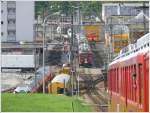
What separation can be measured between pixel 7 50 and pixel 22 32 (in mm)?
2682

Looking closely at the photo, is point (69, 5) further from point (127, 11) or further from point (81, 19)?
point (127, 11)

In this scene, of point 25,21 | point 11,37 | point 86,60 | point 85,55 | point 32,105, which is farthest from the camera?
point 11,37

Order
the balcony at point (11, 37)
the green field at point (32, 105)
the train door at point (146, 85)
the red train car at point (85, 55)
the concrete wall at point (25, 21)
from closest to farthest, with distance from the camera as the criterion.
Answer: the train door at point (146, 85) → the green field at point (32, 105) → the red train car at point (85, 55) → the concrete wall at point (25, 21) → the balcony at point (11, 37)

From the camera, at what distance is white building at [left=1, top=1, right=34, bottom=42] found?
36.5 meters

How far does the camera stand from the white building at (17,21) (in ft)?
120

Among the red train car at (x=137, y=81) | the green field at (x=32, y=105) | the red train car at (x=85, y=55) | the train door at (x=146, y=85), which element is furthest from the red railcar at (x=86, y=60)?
the train door at (x=146, y=85)

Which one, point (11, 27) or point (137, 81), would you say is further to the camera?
point (11, 27)

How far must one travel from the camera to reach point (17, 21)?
41875 millimetres

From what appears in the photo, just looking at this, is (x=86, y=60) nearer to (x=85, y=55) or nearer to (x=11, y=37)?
(x=85, y=55)

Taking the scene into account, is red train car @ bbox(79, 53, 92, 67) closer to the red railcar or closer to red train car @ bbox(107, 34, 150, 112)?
the red railcar

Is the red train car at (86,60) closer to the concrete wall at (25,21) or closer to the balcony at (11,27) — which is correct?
the concrete wall at (25,21)

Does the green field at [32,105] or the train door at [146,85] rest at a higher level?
the train door at [146,85]

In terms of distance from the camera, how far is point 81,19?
1079 inches

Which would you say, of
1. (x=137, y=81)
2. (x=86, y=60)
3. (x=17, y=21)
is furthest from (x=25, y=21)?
(x=137, y=81)
